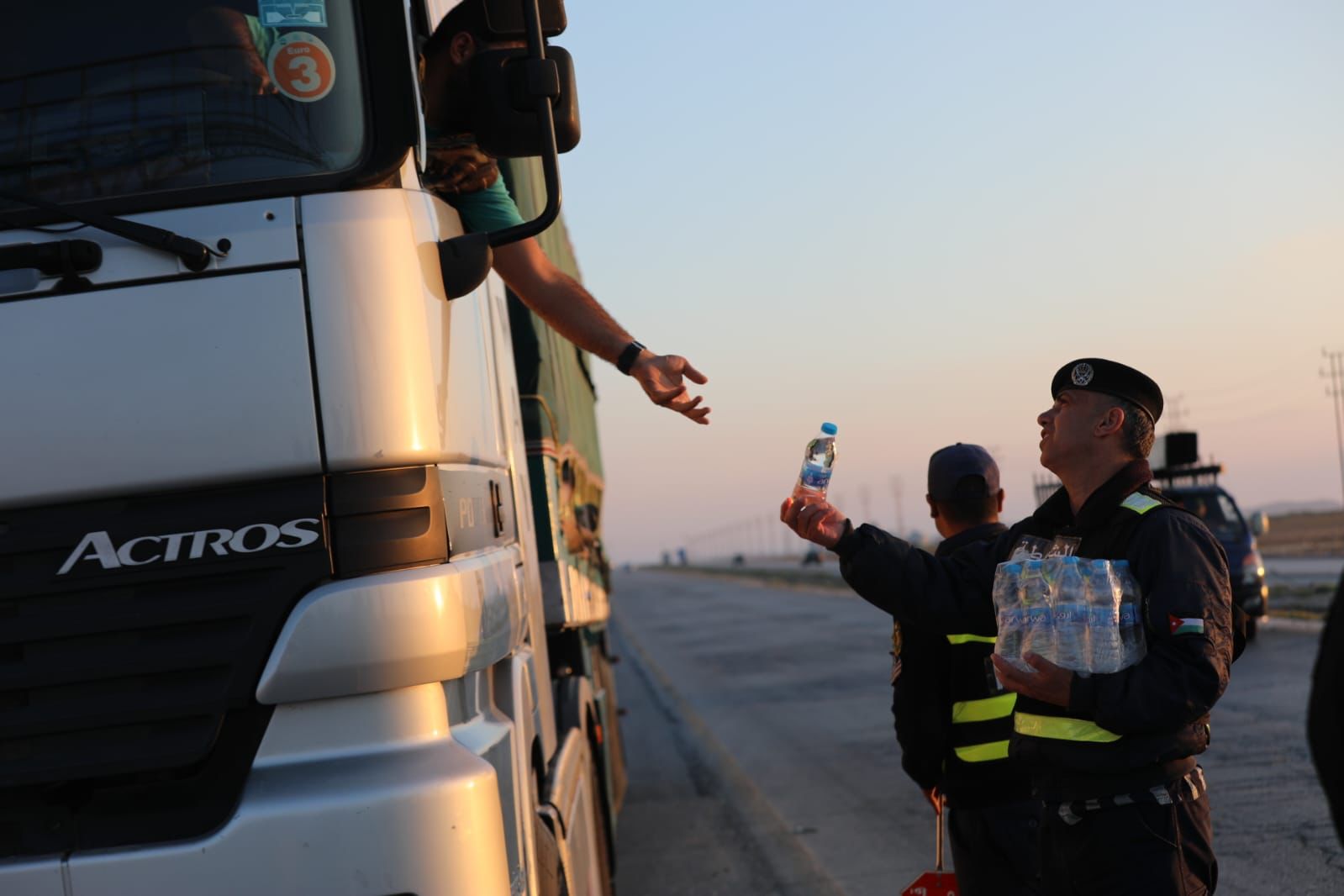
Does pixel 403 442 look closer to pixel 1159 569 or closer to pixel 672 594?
pixel 1159 569

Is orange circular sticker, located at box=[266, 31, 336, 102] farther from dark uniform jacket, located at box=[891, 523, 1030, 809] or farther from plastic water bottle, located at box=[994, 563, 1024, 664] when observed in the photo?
dark uniform jacket, located at box=[891, 523, 1030, 809]

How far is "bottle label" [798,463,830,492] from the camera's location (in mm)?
3680

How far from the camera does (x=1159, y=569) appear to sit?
313cm

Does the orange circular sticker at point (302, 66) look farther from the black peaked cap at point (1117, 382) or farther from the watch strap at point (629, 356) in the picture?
the black peaked cap at point (1117, 382)

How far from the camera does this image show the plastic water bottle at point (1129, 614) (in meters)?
3.18

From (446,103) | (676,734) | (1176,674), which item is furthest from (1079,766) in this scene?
(676,734)

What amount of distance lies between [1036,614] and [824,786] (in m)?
6.78

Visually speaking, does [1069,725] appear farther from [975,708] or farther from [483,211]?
[483,211]

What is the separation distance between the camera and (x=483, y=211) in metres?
3.79

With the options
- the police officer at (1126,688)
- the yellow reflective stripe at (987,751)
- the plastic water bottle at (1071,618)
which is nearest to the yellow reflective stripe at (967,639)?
the yellow reflective stripe at (987,751)

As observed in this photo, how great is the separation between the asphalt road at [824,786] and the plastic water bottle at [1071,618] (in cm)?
374

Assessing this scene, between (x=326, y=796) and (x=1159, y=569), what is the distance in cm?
187

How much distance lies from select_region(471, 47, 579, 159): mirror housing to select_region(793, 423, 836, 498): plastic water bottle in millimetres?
1004

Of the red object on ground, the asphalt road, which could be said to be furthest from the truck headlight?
the red object on ground
